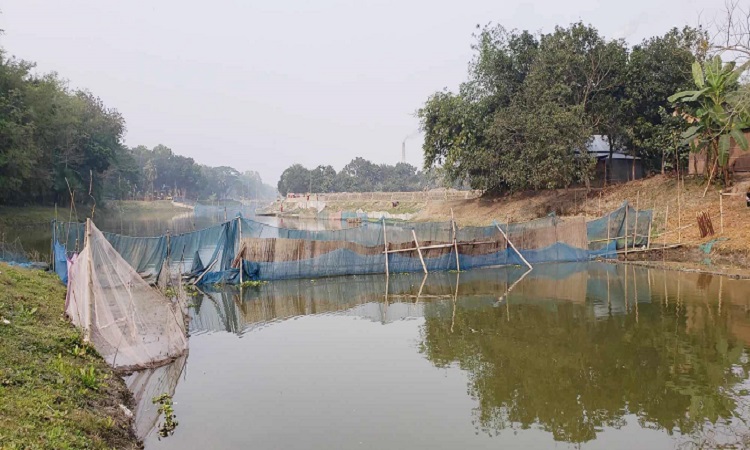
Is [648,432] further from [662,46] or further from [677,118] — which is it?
[662,46]

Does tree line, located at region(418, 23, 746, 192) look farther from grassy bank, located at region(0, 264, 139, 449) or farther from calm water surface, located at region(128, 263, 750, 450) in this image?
grassy bank, located at region(0, 264, 139, 449)

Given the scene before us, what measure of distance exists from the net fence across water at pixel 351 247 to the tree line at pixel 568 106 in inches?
289

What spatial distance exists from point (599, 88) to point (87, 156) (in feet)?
133

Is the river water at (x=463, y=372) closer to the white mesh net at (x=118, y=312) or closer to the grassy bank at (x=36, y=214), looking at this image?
the white mesh net at (x=118, y=312)

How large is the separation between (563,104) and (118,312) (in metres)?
24.8

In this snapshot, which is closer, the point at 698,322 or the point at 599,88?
the point at 698,322

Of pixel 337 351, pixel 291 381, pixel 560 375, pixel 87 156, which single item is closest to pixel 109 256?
pixel 291 381

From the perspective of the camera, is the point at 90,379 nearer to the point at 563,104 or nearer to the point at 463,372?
the point at 463,372

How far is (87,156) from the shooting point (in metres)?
43.6

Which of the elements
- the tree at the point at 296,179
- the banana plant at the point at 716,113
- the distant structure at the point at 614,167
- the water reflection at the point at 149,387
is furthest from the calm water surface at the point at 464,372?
the tree at the point at 296,179

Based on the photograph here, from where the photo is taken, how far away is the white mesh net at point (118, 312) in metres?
7.22

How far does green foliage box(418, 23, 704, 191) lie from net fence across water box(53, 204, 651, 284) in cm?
732

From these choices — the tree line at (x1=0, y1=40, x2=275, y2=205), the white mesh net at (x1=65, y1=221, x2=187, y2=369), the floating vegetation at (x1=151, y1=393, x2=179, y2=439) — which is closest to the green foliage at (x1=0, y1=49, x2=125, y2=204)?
the tree line at (x1=0, y1=40, x2=275, y2=205)

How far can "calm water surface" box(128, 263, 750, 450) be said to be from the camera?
5.68 m
